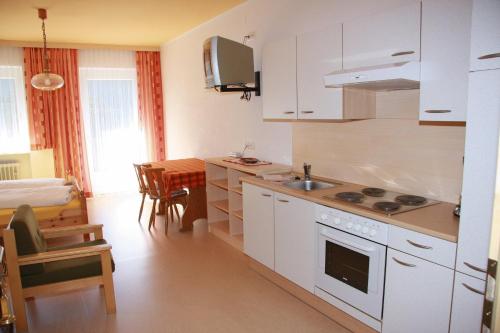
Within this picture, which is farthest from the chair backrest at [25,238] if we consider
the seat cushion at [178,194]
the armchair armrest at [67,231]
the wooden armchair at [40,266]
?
the seat cushion at [178,194]

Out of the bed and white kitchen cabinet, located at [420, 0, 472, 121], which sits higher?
white kitchen cabinet, located at [420, 0, 472, 121]

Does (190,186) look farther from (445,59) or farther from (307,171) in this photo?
(445,59)

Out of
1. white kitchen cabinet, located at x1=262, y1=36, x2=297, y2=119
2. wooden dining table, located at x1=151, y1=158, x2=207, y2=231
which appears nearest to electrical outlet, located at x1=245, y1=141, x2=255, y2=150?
wooden dining table, located at x1=151, y1=158, x2=207, y2=231

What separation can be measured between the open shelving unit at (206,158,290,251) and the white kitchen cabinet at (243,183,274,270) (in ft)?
0.97

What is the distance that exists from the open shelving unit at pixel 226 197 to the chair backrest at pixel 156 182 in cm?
63

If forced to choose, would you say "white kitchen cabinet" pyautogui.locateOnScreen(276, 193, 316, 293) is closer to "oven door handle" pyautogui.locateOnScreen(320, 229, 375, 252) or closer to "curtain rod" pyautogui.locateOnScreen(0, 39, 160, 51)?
"oven door handle" pyautogui.locateOnScreen(320, 229, 375, 252)

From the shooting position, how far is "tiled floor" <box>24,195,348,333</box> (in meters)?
2.78

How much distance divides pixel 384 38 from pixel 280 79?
1.15m

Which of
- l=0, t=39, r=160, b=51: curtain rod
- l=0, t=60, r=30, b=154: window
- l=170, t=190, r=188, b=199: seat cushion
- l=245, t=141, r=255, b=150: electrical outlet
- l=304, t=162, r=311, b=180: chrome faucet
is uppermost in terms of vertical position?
l=0, t=39, r=160, b=51: curtain rod

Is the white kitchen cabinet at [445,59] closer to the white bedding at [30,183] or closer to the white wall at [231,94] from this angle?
the white wall at [231,94]

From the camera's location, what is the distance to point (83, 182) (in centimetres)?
711

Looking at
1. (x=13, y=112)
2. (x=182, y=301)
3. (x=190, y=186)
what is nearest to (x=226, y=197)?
(x=190, y=186)

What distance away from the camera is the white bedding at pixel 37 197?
13.6 feet

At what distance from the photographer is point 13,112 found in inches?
257
